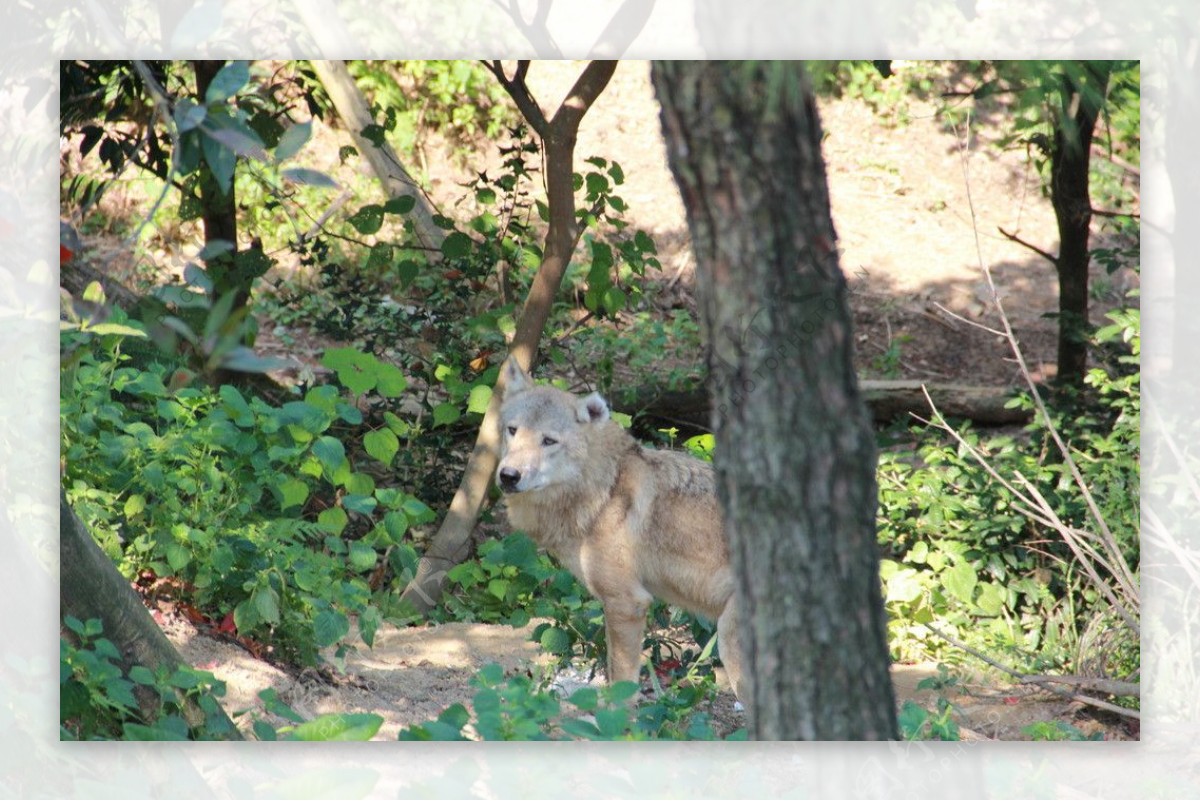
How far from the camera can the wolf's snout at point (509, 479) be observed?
4309 millimetres

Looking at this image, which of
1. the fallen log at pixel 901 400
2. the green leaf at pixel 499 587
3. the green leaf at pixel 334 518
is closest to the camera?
the green leaf at pixel 334 518

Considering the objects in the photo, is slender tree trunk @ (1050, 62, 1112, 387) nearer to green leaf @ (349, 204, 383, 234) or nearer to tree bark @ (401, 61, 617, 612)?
tree bark @ (401, 61, 617, 612)

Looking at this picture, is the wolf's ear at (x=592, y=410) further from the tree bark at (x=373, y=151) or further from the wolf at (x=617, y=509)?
the tree bark at (x=373, y=151)

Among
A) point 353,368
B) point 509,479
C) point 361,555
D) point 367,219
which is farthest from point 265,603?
point 367,219

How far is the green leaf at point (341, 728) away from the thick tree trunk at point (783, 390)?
4.74ft

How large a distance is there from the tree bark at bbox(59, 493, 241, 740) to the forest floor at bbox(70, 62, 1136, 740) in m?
0.55

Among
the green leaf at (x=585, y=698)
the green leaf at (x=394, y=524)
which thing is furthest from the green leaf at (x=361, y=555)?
the green leaf at (x=585, y=698)

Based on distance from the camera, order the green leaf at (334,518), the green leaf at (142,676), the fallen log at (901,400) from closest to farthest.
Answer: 1. the green leaf at (142,676)
2. the green leaf at (334,518)
3. the fallen log at (901,400)

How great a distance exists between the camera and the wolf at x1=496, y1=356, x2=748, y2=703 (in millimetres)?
4434

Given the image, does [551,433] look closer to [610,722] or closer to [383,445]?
[383,445]

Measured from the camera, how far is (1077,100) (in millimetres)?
3947

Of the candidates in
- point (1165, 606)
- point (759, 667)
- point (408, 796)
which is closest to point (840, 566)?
point (759, 667)

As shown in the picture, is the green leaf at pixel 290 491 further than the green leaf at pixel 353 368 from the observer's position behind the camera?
No

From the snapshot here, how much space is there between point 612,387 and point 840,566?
4376mm
